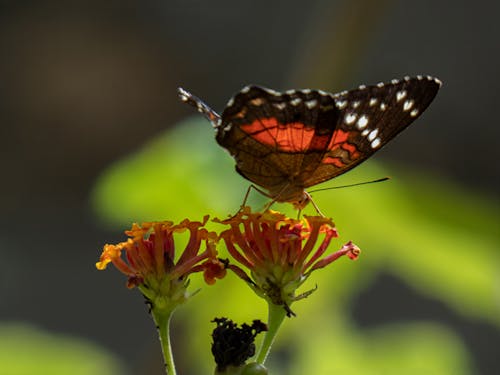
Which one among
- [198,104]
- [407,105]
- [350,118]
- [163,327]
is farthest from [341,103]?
[163,327]

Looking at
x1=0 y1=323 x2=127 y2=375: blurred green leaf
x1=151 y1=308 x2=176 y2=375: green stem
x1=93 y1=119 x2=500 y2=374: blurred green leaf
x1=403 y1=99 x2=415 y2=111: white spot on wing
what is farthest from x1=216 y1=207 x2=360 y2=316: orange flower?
x1=0 y1=323 x2=127 y2=375: blurred green leaf

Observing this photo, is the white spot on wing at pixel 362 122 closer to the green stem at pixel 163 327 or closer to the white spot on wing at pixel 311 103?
the white spot on wing at pixel 311 103

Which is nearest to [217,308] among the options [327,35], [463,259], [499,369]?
[463,259]

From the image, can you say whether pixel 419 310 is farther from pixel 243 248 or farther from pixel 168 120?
pixel 243 248

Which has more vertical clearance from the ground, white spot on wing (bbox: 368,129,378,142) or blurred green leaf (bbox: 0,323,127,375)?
white spot on wing (bbox: 368,129,378,142)

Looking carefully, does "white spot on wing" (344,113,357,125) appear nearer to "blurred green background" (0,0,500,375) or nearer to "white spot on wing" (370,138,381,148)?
"white spot on wing" (370,138,381,148)
